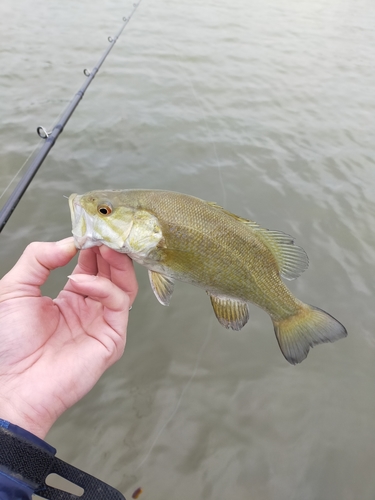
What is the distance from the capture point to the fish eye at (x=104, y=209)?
6.16 ft

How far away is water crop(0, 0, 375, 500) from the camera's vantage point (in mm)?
2637

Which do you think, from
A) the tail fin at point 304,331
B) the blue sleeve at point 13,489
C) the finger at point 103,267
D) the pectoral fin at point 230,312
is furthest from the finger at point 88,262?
the tail fin at point 304,331

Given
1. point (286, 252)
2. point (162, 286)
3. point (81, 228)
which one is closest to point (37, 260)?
point (81, 228)

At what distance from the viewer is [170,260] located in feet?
6.57

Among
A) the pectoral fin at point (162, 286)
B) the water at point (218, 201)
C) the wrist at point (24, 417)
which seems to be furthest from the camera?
the water at point (218, 201)

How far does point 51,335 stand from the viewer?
1.88 metres

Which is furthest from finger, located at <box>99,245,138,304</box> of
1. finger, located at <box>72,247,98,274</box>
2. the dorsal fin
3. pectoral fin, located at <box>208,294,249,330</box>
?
the dorsal fin

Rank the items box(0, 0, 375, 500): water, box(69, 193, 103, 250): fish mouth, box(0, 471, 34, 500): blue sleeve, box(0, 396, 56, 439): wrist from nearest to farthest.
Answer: box(0, 471, 34, 500): blue sleeve < box(0, 396, 56, 439): wrist < box(69, 193, 103, 250): fish mouth < box(0, 0, 375, 500): water

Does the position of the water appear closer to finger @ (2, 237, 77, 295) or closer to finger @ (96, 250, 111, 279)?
finger @ (96, 250, 111, 279)

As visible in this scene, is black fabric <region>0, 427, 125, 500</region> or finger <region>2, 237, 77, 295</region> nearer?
black fabric <region>0, 427, 125, 500</region>

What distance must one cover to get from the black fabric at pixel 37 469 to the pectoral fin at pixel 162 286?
3.17 ft

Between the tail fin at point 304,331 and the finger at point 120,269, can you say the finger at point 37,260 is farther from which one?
the tail fin at point 304,331

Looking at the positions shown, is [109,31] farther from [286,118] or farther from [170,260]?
[170,260]

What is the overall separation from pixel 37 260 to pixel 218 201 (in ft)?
11.0
